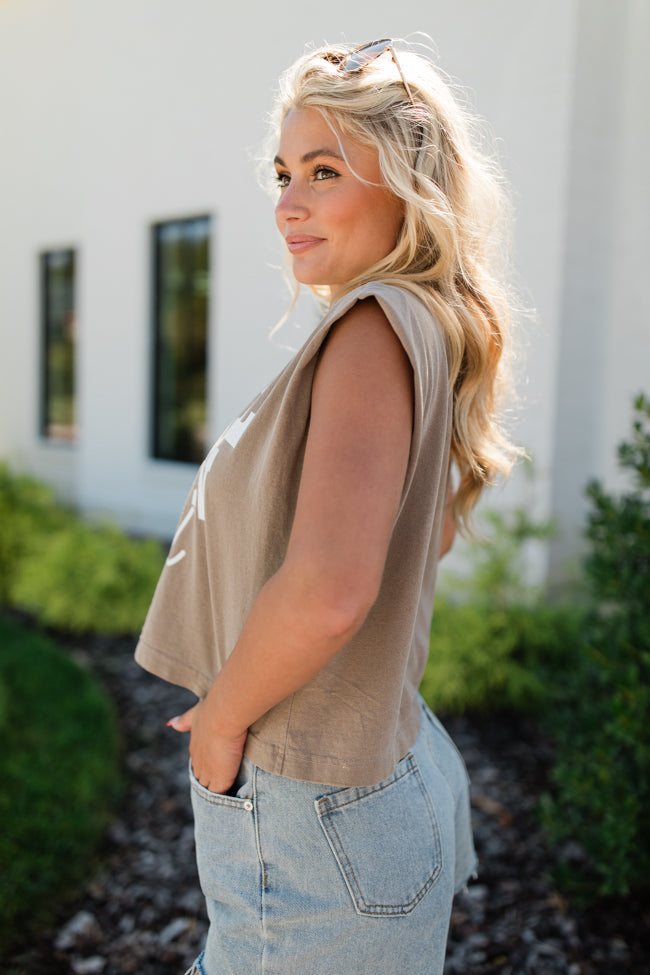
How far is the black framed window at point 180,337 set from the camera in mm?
6832

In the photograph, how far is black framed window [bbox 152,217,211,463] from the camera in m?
6.83

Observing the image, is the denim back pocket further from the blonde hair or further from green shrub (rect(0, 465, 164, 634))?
green shrub (rect(0, 465, 164, 634))

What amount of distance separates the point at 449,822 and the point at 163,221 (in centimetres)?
655

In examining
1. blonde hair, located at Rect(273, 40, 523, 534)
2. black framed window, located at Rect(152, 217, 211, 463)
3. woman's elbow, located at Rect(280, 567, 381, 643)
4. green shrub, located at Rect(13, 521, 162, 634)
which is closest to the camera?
woman's elbow, located at Rect(280, 567, 381, 643)

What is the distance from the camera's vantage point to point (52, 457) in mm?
8812

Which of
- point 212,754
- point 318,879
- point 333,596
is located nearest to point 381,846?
point 318,879

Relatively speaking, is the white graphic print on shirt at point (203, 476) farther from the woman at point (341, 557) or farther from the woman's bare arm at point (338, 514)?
the woman's bare arm at point (338, 514)

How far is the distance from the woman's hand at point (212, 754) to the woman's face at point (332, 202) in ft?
2.23

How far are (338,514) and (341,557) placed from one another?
0.16ft

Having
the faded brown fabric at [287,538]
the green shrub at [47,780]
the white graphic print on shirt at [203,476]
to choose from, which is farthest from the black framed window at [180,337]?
the faded brown fabric at [287,538]

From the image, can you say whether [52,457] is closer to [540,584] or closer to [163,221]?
[163,221]

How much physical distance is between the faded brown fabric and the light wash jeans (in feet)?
0.18

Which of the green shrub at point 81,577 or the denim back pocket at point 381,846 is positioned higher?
the denim back pocket at point 381,846

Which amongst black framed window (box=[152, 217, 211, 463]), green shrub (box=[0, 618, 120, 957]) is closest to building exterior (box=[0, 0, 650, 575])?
black framed window (box=[152, 217, 211, 463])
